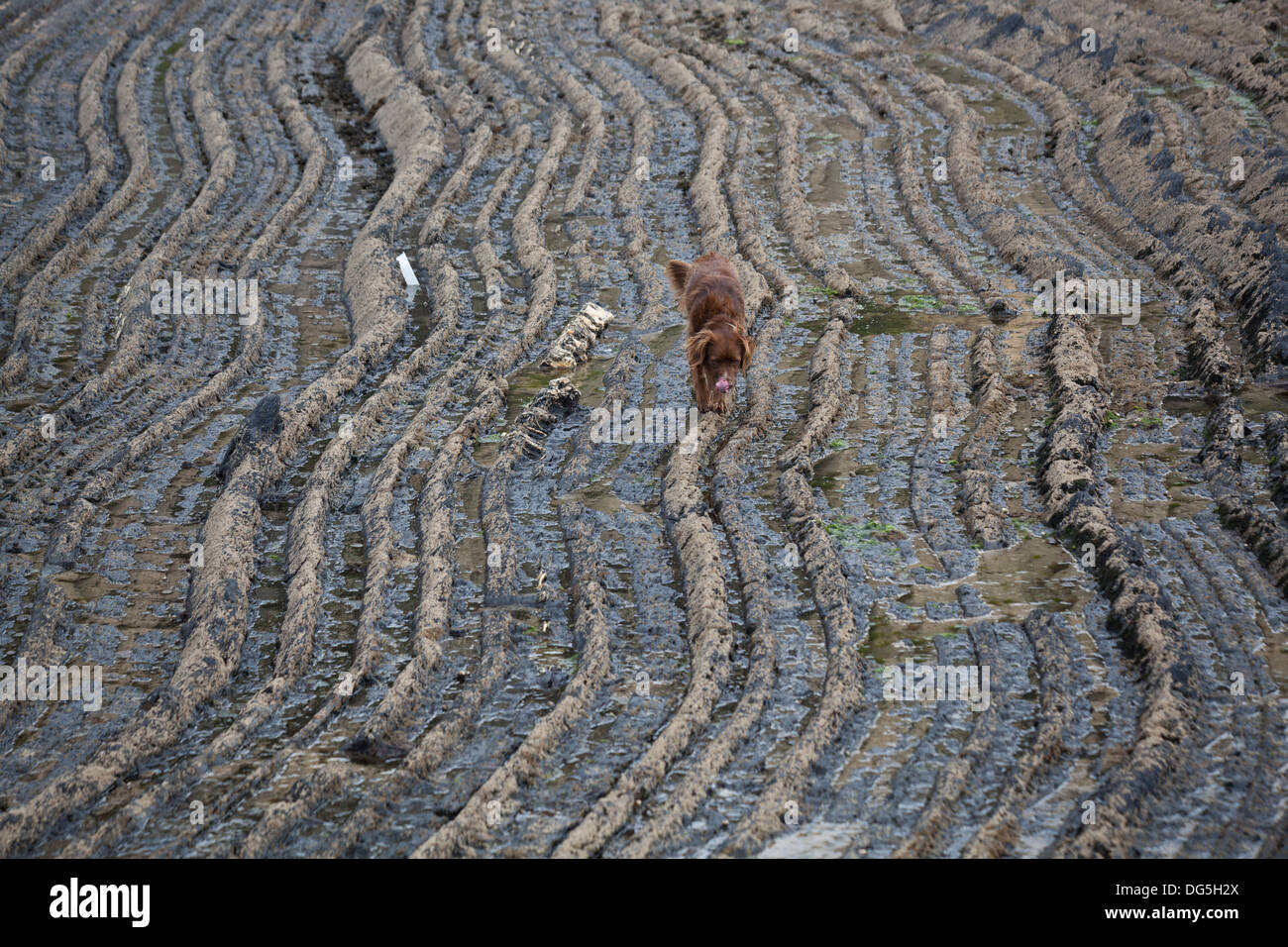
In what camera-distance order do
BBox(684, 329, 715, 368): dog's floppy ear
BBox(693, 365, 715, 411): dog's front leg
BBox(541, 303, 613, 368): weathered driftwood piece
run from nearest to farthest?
BBox(684, 329, 715, 368): dog's floppy ear < BBox(693, 365, 715, 411): dog's front leg < BBox(541, 303, 613, 368): weathered driftwood piece

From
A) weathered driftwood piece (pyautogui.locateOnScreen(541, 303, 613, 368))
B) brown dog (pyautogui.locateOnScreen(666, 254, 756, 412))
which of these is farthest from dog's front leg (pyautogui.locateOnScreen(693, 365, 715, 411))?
weathered driftwood piece (pyautogui.locateOnScreen(541, 303, 613, 368))

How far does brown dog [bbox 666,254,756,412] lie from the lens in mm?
8102

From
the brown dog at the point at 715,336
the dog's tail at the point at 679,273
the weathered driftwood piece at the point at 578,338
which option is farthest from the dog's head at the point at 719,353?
the weathered driftwood piece at the point at 578,338

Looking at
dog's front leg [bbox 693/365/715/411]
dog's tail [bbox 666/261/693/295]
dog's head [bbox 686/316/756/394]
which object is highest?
dog's tail [bbox 666/261/693/295]

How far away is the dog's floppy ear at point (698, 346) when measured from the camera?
26.4ft

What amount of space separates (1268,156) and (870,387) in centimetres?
617

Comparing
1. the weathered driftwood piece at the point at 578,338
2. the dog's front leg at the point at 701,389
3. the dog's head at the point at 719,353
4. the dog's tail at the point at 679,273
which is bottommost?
the dog's front leg at the point at 701,389

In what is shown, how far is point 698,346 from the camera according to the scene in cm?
810

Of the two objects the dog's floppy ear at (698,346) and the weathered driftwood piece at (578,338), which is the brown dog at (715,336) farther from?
the weathered driftwood piece at (578,338)

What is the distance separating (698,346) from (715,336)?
0.51 ft

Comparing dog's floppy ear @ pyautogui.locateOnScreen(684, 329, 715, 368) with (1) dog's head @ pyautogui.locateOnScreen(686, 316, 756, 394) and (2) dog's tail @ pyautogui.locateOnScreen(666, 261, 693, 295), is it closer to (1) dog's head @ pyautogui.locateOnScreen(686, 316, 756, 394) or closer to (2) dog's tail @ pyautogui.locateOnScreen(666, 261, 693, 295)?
(1) dog's head @ pyautogui.locateOnScreen(686, 316, 756, 394)

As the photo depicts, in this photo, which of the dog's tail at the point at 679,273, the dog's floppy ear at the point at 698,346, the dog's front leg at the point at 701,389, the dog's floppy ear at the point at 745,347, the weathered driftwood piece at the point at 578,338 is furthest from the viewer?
the weathered driftwood piece at the point at 578,338

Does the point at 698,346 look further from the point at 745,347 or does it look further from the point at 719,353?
the point at 745,347

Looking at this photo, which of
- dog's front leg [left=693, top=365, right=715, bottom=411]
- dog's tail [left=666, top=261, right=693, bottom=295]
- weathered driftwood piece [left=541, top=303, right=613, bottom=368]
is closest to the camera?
dog's front leg [left=693, top=365, right=715, bottom=411]
